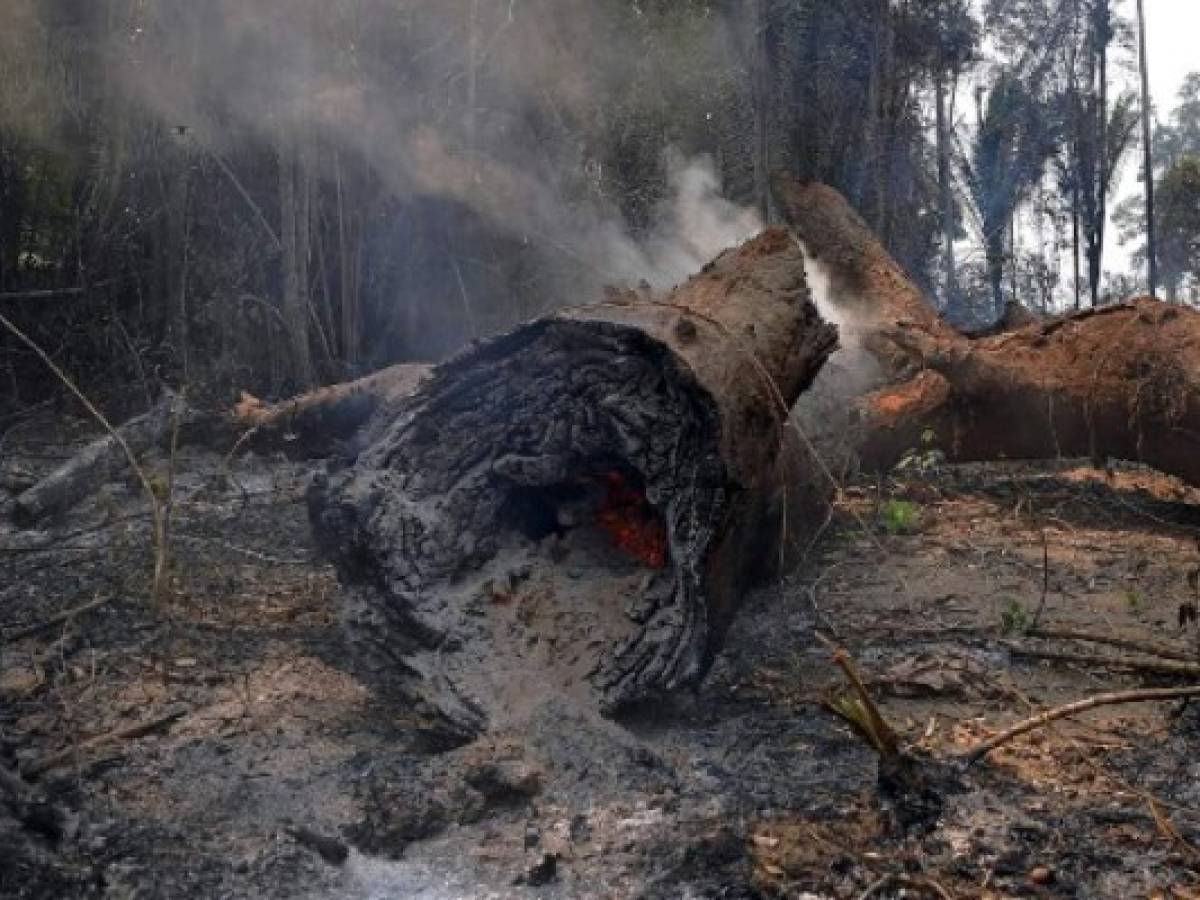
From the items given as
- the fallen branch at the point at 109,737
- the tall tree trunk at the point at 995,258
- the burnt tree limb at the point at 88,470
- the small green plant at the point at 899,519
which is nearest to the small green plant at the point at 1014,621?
the small green plant at the point at 899,519

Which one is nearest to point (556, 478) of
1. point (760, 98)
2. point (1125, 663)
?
point (1125, 663)

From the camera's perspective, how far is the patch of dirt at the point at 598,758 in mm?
2629

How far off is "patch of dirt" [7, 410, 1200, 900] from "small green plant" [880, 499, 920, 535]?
65 centimetres

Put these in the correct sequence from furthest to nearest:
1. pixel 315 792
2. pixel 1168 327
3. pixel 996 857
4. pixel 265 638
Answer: pixel 1168 327 → pixel 265 638 → pixel 315 792 → pixel 996 857

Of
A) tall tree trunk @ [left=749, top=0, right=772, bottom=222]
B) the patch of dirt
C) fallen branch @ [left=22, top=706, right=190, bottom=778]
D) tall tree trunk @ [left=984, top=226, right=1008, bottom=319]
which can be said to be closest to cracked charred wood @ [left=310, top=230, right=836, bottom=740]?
the patch of dirt

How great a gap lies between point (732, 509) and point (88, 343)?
622 centimetres

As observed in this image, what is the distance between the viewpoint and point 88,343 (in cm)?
829

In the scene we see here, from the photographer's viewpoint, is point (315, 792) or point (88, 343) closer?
point (315, 792)

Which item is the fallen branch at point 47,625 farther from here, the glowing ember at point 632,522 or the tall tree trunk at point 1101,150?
the tall tree trunk at point 1101,150

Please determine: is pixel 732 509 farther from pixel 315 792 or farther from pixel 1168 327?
pixel 1168 327

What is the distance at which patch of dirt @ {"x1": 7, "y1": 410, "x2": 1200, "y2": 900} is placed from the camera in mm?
2629

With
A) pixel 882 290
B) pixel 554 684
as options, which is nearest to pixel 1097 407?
pixel 882 290

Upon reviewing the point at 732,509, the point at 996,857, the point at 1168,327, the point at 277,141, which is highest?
the point at 277,141

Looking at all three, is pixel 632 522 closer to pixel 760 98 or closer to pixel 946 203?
pixel 760 98
